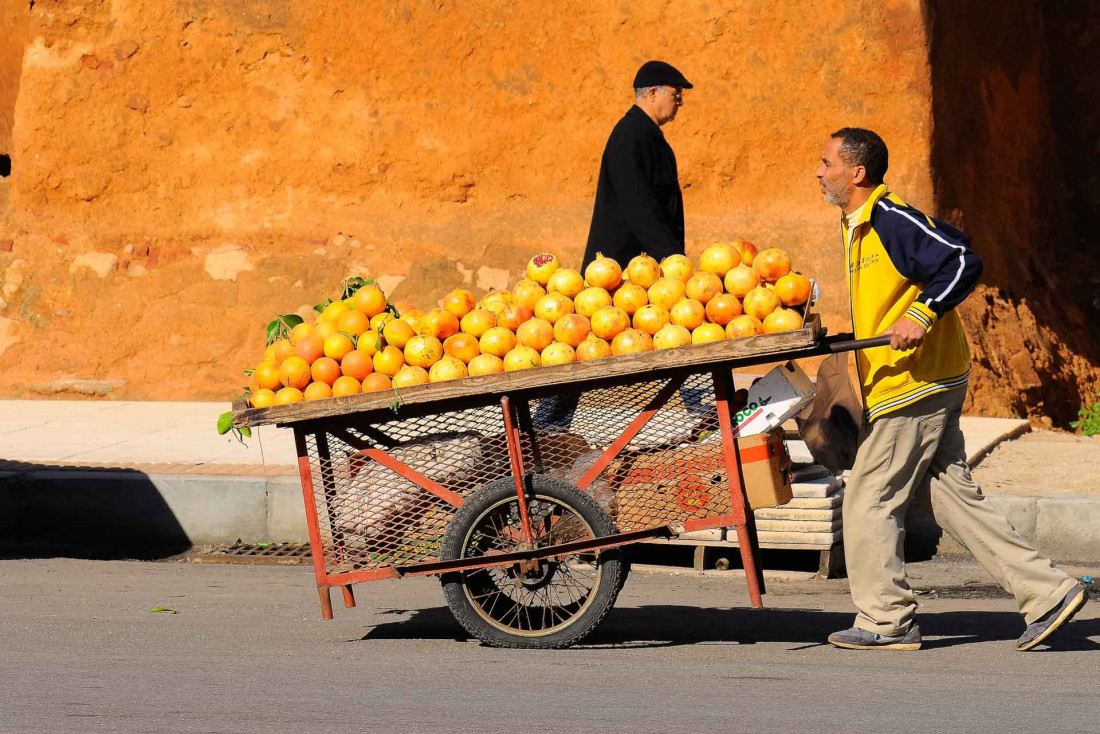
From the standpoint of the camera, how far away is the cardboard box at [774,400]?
5051mm

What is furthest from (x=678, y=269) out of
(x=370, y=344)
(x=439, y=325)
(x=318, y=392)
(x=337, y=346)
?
(x=318, y=392)

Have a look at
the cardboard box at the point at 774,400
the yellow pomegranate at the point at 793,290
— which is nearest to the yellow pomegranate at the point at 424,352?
the cardboard box at the point at 774,400

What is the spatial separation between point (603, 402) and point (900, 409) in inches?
41.9

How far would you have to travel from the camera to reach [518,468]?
4980 mm

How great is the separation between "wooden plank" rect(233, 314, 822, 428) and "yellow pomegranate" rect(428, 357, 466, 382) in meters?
0.08

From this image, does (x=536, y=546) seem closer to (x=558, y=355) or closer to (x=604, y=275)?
(x=558, y=355)

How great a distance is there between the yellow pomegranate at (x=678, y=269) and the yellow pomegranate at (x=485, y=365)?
0.72 metres

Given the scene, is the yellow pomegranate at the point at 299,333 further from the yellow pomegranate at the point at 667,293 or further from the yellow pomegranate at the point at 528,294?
the yellow pomegranate at the point at 667,293

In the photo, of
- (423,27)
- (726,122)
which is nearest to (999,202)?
(726,122)

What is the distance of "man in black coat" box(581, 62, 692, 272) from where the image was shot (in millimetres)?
6738

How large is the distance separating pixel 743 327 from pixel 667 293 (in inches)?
14.5

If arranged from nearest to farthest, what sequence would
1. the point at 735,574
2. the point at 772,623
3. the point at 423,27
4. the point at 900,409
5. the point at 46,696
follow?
the point at 46,696 → the point at 900,409 → the point at 772,623 → the point at 735,574 → the point at 423,27

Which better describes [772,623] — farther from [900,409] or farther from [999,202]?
[999,202]

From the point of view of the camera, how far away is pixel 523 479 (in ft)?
16.4
